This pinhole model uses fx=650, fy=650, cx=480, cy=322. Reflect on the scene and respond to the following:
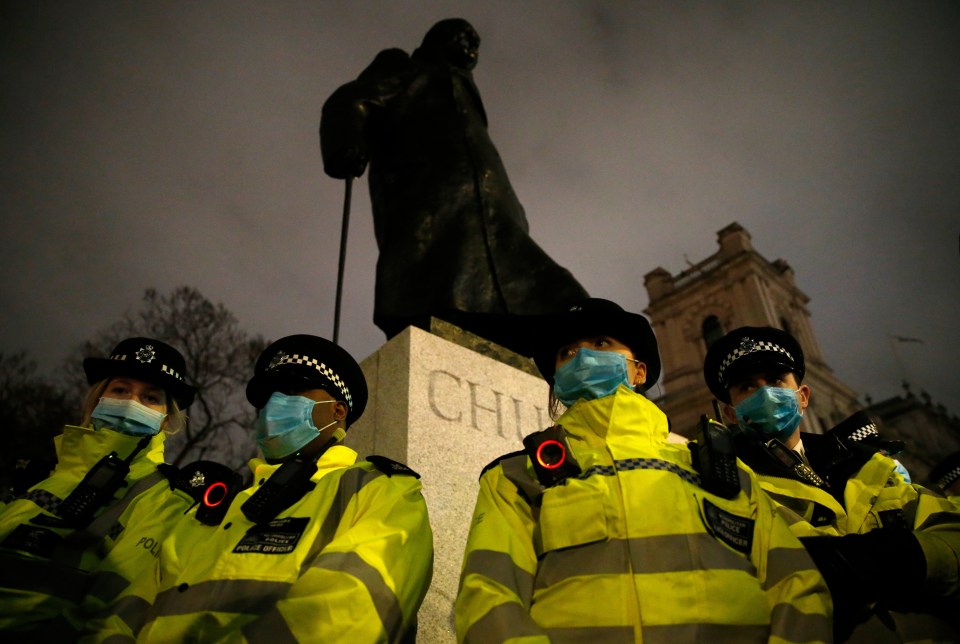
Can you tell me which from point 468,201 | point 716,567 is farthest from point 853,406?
point 716,567

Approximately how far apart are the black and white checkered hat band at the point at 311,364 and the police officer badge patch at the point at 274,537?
73 centimetres

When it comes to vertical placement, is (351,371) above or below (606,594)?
above

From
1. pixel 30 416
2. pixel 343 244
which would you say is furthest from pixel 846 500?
pixel 30 416

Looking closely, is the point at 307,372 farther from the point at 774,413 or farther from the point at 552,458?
the point at 774,413

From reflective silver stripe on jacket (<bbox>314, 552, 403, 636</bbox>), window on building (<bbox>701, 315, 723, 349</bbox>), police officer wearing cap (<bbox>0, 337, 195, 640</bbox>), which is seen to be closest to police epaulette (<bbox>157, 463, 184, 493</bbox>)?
police officer wearing cap (<bbox>0, 337, 195, 640</bbox>)

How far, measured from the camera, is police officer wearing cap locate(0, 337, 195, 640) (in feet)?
6.73

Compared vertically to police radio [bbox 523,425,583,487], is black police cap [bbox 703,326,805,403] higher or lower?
higher

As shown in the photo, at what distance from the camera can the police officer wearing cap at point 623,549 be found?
61.8 inches

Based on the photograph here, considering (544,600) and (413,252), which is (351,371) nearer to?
(544,600)

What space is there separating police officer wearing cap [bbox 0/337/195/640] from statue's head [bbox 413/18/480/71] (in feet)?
15.6

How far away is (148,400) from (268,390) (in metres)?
0.69

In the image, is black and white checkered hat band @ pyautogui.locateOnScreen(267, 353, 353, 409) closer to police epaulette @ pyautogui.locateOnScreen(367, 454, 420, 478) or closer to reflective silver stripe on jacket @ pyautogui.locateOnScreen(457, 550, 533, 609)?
police epaulette @ pyautogui.locateOnScreen(367, 454, 420, 478)

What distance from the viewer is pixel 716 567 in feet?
5.44

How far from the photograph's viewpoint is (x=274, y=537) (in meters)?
1.91
